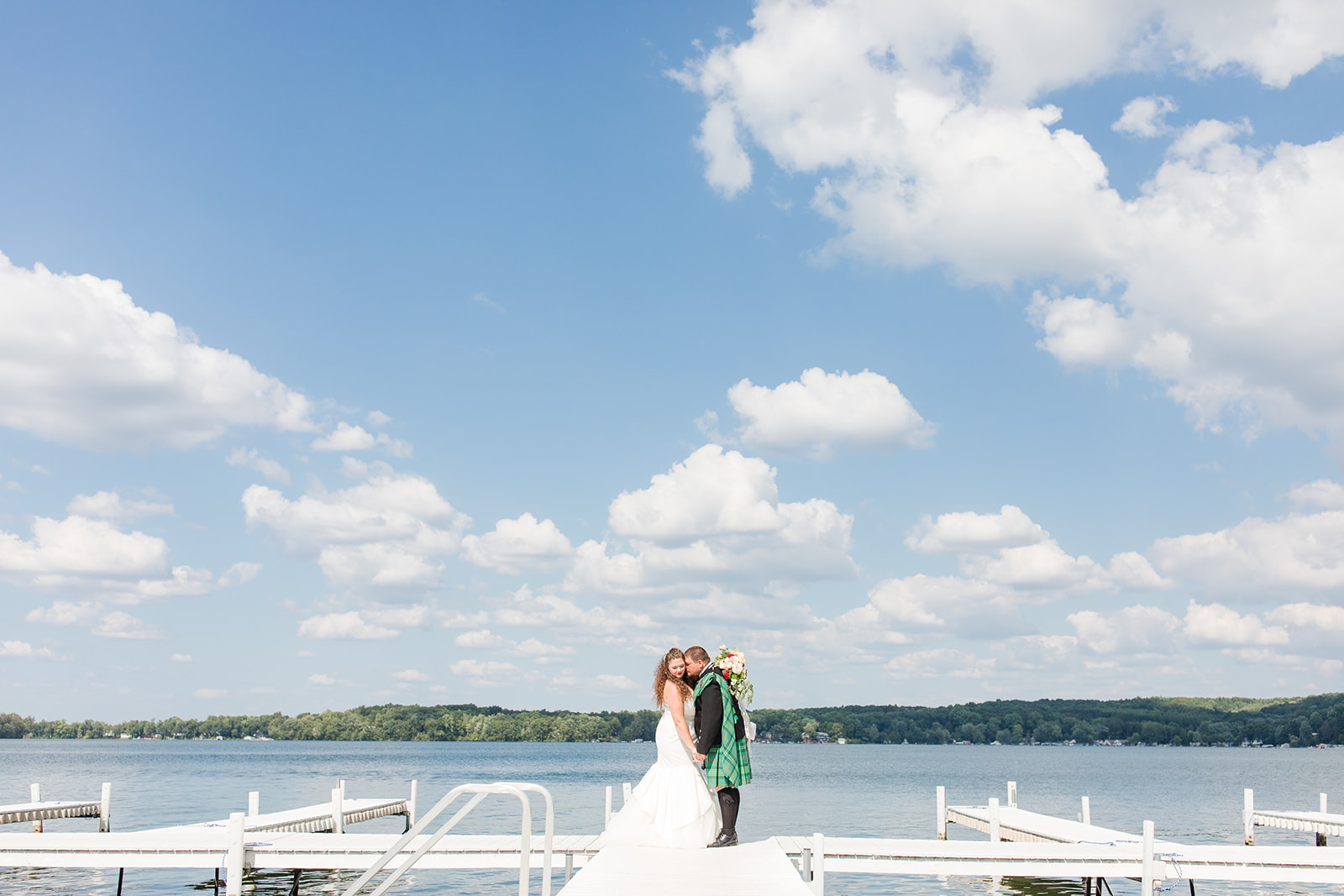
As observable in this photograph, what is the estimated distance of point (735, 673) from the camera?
10.8 m

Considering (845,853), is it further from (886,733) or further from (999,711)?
(999,711)

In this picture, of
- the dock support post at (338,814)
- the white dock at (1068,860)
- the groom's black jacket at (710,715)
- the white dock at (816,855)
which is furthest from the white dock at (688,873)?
the dock support post at (338,814)

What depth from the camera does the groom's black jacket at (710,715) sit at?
10.7 metres

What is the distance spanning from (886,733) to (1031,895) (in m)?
154

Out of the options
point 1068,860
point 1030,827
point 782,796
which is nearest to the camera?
point 1068,860

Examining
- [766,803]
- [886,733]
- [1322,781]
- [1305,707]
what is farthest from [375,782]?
[1305,707]

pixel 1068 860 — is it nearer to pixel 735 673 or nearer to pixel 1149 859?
pixel 1149 859

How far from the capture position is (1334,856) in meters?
13.7

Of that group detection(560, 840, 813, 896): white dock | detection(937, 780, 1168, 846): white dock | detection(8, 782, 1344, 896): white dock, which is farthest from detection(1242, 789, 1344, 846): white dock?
detection(560, 840, 813, 896): white dock

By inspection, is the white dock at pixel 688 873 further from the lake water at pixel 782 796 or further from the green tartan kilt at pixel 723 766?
the lake water at pixel 782 796

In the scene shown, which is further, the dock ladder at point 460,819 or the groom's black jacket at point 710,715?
the groom's black jacket at point 710,715

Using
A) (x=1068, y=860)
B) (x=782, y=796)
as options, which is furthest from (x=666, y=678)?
(x=782, y=796)

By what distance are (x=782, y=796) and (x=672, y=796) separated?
1945 inches

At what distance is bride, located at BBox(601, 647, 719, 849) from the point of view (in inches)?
407
